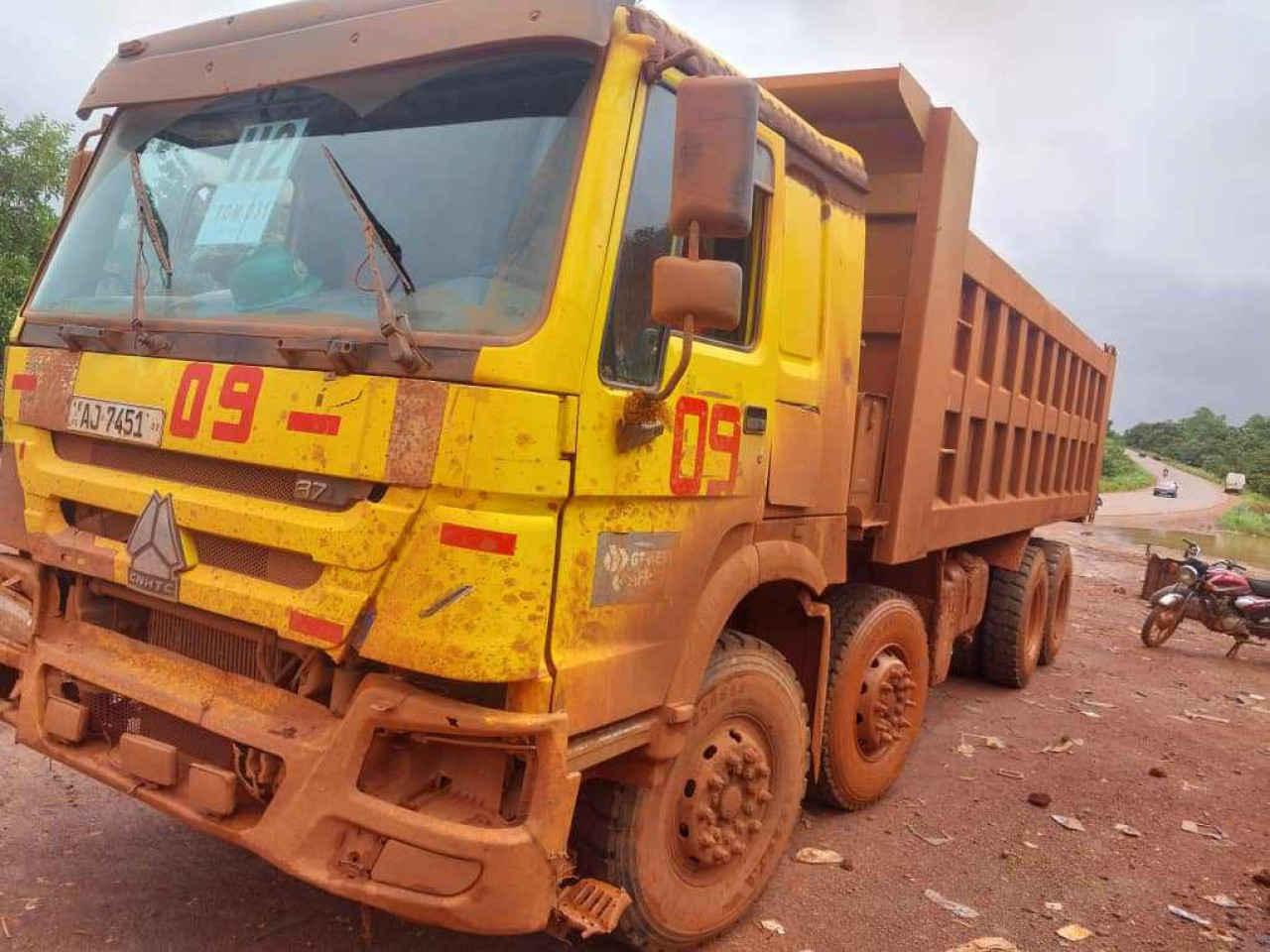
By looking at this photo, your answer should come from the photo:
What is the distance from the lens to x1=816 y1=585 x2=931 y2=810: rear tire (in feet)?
12.7

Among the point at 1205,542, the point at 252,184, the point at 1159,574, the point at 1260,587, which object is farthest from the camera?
the point at 1205,542

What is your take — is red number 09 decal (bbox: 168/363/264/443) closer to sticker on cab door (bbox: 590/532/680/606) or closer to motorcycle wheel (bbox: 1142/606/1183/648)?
sticker on cab door (bbox: 590/532/680/606)

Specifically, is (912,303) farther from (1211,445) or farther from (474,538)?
(1211,445)

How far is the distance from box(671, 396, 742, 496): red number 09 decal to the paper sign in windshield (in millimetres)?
1278

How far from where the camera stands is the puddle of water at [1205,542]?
72.2 feet

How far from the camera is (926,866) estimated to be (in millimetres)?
3764

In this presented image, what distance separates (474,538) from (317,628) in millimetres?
459

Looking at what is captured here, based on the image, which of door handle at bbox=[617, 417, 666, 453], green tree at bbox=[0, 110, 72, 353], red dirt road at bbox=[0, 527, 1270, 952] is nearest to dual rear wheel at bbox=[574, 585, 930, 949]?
red dirt road at bbox=[0, 527, 1270, 952]

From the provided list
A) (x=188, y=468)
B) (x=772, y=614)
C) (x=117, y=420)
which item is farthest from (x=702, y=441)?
(x=117, y=420)

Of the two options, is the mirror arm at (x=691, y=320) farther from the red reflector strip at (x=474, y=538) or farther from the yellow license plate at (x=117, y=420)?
the yellow license plate at (x=117, y=420)

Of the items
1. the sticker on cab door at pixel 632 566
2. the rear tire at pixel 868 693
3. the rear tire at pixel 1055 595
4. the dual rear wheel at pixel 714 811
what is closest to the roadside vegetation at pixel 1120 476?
the rear tire at pixel 1055 595

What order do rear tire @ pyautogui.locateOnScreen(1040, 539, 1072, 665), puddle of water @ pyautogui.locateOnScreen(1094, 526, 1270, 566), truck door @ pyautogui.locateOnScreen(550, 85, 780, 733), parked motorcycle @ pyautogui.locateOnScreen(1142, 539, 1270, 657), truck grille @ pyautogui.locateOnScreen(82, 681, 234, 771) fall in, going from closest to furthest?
truck door @ pyautogui.locateOnScreen(550, 85, 780, 733) → truck grille @ pyautogui.locateOnScreen(82, 681, 234, 771) → rear tire @ pyautogui.locateOnScreen(1040, 539, 1072, 665) → parked motorcycle @ pyautogui.locateOnScreen(1142, 539, 1270, 657) → puddle of water @ pyautogui.locateOnScreen(1094, 526, 1270, 566)

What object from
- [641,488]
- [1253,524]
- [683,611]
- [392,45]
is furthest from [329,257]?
[1253,524]

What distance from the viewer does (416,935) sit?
9.63ft
